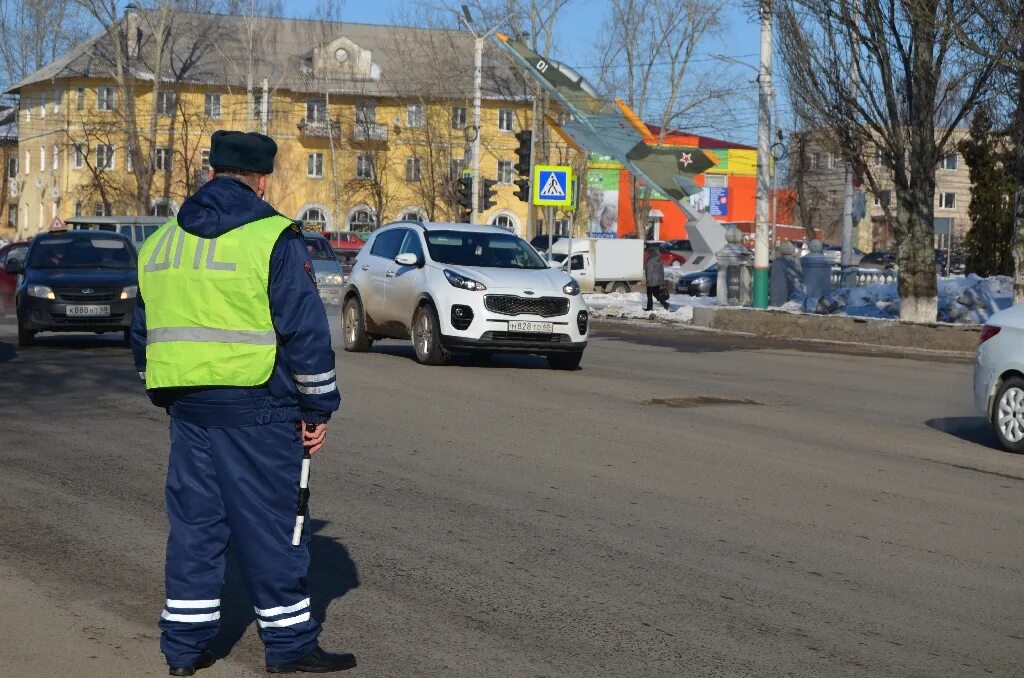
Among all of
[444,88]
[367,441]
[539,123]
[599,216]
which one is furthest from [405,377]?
[599,216]

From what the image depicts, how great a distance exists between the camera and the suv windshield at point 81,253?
829 inches

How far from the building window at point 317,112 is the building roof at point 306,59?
1324 millimetres

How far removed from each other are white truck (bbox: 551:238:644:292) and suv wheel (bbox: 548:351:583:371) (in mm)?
31339

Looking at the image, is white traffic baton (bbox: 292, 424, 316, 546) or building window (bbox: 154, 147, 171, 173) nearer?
white traffic baton (bbox: 292, 424, 316, 546)

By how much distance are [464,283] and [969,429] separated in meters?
6.01

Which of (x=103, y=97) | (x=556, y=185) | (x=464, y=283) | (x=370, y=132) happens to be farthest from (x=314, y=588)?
(x=103, y=97)

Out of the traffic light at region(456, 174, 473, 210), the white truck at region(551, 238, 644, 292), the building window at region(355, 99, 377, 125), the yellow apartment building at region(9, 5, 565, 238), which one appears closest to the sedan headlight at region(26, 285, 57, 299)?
the traffic light at region(456, 174, 473, 210)

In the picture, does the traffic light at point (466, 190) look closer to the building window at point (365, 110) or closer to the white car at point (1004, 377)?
the white car at point (1004, 377)

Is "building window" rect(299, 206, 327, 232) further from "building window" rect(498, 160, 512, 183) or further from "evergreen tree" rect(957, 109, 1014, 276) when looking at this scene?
"evergreen tree" rect(957, 109, 1014, 276)

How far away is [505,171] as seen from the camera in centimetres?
8950

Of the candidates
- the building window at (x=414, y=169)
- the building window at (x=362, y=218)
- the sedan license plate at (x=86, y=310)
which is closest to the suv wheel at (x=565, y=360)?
the sedan license plate at (x=86, y=310)

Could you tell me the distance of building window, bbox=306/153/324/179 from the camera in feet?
283

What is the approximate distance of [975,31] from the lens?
24.8 metres

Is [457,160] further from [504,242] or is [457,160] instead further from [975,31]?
[504,242]
